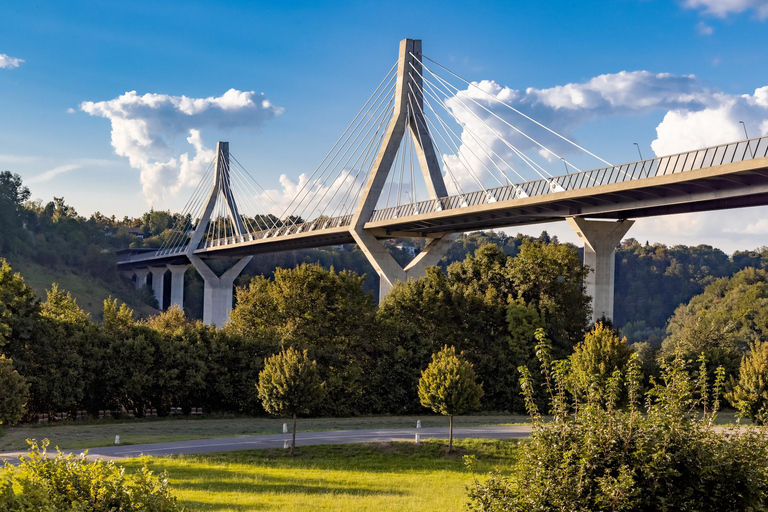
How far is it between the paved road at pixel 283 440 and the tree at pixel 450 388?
186 cm

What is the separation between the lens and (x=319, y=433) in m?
35.7

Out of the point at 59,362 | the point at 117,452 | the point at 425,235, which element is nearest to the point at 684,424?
the point at 117,452

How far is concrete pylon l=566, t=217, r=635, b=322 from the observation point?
45644 millimetres

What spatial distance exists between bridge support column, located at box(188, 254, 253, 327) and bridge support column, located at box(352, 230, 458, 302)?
1737 inches

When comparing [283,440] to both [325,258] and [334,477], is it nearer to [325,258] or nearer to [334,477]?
[334,477]

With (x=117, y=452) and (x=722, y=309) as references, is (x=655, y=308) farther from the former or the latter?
(x=117, y=452)

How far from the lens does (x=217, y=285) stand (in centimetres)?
10081

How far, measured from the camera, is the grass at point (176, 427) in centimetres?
3244

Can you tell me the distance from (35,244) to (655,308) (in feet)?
335

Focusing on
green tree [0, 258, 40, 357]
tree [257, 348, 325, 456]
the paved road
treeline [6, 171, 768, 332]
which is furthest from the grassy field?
treeline [6, 171, 768, 332]

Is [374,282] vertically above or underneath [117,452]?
above

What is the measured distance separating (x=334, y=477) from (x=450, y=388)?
7.78m

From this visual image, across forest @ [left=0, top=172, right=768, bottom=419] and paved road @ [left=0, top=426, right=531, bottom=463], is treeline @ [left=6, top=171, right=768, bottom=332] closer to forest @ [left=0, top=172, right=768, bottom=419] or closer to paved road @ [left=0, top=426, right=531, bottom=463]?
forest @ [left=0, top=172, right=768, bottom=419]

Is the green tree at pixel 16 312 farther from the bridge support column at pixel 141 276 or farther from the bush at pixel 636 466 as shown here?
the bridge support column at pixel 141 276
